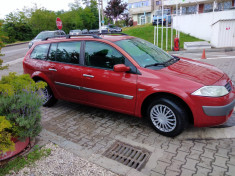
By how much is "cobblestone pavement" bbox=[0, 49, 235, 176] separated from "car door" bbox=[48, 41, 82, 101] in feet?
1.92

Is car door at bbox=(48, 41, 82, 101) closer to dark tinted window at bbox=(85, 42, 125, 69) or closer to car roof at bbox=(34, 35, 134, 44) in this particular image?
car roof at bbox=(34, 35, 134, 44)

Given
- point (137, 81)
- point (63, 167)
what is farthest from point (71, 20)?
point (63, 167)

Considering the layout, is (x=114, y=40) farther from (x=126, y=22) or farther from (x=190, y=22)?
(x=126, y=22)

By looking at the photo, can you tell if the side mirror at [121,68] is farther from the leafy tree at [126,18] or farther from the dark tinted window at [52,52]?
the leafy tree at [126,18]

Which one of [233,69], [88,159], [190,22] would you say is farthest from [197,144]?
[190,22]

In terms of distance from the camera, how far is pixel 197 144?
322cm

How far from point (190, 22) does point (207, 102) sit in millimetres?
17701

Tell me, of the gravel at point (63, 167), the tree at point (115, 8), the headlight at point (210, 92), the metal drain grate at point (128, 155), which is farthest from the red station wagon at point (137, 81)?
the tree at point (115, 8)

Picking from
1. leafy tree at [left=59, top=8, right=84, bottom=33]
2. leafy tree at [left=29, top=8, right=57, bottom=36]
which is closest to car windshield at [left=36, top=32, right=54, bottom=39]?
leafy tree at [left=29, top=8, right=57, bottom=36]

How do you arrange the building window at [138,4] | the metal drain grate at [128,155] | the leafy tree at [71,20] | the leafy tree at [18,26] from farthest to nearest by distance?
the building window at [138,4] → the leafy tree at [71,20] → the leafy tree at [18,26] → the metal drain grate at [128,155]

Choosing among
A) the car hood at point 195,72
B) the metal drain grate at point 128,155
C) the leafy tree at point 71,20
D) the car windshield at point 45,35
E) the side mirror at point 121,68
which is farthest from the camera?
the leafy tree at point 71,20

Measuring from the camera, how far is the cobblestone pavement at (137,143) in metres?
2.71

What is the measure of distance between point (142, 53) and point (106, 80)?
90 cm

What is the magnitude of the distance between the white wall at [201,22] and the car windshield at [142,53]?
1264cm
